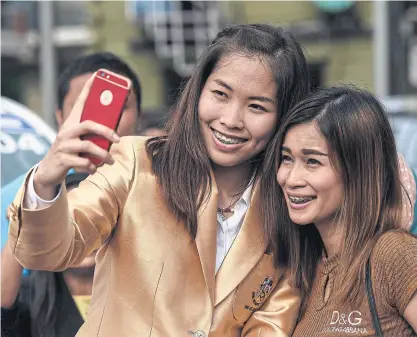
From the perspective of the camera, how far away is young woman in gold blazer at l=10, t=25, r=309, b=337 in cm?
249

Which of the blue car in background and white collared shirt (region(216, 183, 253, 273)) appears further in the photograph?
the blue car in background

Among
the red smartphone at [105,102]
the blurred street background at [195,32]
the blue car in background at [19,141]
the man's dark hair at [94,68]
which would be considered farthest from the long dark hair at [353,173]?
the blurred street background at [195,32]

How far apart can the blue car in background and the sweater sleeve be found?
1.83 meters

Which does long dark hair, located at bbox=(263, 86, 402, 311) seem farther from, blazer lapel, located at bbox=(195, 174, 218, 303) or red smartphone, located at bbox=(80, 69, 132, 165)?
red smartphone, located at bbox=(80, 69, 132, 165)

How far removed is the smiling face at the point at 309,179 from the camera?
2.59 meters

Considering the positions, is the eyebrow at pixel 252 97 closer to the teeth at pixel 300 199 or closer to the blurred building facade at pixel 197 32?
the teeth at pixel 300 199

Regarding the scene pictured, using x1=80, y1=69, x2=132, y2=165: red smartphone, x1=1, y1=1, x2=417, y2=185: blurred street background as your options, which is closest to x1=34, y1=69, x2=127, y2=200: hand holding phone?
x1=80, y1=69, x2=132, y2=165: red smartphone

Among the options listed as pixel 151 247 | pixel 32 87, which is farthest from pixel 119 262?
pixel 32 87

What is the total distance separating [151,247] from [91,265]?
94 cm

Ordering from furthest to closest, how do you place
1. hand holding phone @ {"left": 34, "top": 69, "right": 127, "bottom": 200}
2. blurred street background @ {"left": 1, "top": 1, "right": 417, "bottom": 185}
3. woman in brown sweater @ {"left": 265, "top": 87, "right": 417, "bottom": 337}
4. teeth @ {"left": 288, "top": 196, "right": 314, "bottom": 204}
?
blurred street background @ {"left": 1, "top": 1, "right": 417, "bottom": 185} → teeth @ {"left": 288, "top": 196, "right": 314, "bottom": 204} → woman in brown sweater @ {"left": 265, "top": 87, "right": 417, "bottom": 337} → hand holding phone @ {"left": 34, "top": 69, "right": 127, "bottom": 200}

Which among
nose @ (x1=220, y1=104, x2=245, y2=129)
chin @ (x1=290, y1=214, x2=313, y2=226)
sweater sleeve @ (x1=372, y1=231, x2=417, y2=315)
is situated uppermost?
nose @ (x1=220, y1=104, x2=245, y2=129)

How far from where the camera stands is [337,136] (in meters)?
2.59

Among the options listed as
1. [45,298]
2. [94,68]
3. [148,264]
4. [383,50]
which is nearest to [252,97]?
[148,264]

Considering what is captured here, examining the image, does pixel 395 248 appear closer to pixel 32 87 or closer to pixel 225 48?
pixel 225 48
